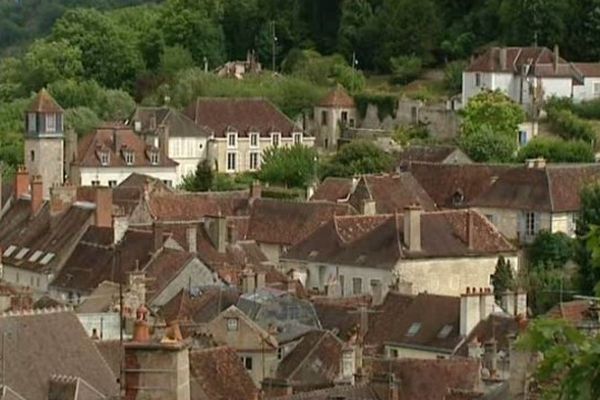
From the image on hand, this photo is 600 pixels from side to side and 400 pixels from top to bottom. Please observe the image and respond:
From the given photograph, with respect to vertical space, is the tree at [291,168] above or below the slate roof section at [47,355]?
below

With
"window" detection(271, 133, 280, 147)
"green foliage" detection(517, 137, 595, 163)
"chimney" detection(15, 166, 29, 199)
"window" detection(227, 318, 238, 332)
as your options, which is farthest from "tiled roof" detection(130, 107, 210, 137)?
"window" detection(227, 318, 238, 332)

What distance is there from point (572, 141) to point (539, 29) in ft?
29.2

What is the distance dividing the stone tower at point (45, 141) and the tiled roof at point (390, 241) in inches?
705

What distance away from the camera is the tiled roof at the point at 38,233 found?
48344 millimetres

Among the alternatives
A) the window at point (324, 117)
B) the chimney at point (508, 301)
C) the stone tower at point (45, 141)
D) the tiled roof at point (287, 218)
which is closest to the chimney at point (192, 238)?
the tiled roof at point (287, 218)

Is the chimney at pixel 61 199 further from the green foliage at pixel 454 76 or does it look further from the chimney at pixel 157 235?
the green foliage at pixel 454 76

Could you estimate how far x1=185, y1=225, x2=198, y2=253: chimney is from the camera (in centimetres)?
4505

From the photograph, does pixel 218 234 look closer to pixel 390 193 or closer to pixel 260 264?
pixel 260 264

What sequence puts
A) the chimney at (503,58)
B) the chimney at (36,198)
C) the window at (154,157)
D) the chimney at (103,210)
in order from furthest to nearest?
1. the chimney at (503,58)
2. the window at (154,157)
3. the chimney at (36,198)
4. the chimney at (103,210)

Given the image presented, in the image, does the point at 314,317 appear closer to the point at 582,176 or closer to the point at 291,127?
→ the point at 582,176

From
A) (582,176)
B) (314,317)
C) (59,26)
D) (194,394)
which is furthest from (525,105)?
(194,394)

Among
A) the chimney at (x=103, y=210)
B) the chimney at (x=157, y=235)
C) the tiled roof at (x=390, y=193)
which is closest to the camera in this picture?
the chimney at (x=157, y=235)

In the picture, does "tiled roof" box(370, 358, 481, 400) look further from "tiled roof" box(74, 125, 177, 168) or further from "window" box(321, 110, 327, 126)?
"window" box(321, 110, 327, 126)

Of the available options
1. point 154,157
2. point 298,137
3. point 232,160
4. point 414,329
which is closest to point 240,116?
point 232,160
